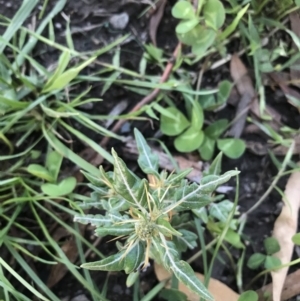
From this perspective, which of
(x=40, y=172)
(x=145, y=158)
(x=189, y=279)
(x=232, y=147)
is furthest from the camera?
(x=232, y=147)

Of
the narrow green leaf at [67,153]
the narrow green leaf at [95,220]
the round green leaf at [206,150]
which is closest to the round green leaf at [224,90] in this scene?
the round green leaf at [206,150]

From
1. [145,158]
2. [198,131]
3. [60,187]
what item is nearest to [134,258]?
[145,158]

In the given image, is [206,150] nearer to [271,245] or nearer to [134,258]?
[271,245]

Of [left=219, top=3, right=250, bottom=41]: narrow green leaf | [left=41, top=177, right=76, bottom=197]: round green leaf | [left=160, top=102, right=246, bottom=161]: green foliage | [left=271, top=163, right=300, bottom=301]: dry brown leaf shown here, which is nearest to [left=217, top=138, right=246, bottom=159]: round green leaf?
[left=160, top=102, right=246, bottom=161]: green foliage

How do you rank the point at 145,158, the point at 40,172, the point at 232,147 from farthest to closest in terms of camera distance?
the point at 232,147
the point at 40,172
the point at 145,158

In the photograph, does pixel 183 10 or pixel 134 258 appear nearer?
pixel 134 258

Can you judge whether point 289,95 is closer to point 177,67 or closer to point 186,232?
point 177,67

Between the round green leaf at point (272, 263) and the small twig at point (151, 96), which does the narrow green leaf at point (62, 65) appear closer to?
the small twig at point (151, 96)
